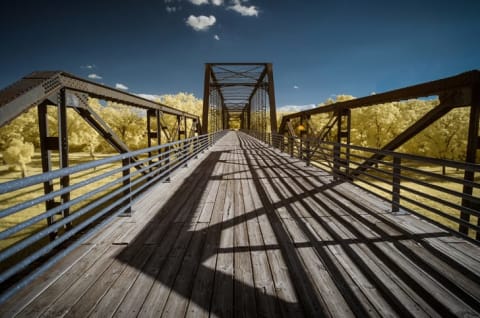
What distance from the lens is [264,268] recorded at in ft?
7.82

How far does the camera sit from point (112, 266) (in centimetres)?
246

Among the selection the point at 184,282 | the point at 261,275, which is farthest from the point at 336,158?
the point at 184,282

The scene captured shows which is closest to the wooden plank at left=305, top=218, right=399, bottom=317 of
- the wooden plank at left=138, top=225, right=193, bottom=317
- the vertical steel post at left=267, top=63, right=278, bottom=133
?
the wooden plank at left=138, top=225, right=193, bottom=317

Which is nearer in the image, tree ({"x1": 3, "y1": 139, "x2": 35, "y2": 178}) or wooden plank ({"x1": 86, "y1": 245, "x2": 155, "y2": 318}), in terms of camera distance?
wooden plank ({"x1": 86, "y1": 245, "x2": 155, "y2": 318})

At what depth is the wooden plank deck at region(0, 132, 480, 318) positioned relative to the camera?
6.20ft

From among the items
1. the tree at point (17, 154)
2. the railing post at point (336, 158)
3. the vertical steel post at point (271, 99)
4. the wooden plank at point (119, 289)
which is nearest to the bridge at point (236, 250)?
the wooden plank at point (119, 289)

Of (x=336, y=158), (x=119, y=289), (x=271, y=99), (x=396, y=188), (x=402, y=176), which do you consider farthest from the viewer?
(x=271, y=99)

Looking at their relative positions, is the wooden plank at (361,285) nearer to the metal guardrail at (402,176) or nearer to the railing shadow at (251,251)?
the railing shadow at (251,251)

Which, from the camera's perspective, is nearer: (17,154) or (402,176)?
(402,176)

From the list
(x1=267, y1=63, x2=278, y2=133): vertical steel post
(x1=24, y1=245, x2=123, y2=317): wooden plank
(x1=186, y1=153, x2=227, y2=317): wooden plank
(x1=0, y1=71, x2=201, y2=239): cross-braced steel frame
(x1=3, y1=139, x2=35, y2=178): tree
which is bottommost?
(x1=3, y1=139, x2=35, y2=178): tree

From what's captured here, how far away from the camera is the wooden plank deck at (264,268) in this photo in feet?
6.20

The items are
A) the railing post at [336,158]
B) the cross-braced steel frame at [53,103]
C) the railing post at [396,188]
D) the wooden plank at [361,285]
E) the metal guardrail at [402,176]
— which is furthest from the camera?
the railing post at [336,158]

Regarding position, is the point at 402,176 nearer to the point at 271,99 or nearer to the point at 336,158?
the point at 336,158

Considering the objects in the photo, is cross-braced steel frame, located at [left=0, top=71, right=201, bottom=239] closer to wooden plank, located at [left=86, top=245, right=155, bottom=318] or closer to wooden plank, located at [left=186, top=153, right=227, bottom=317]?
wooden plank, located at [left=86, top=245, right=155, bottom=318]
